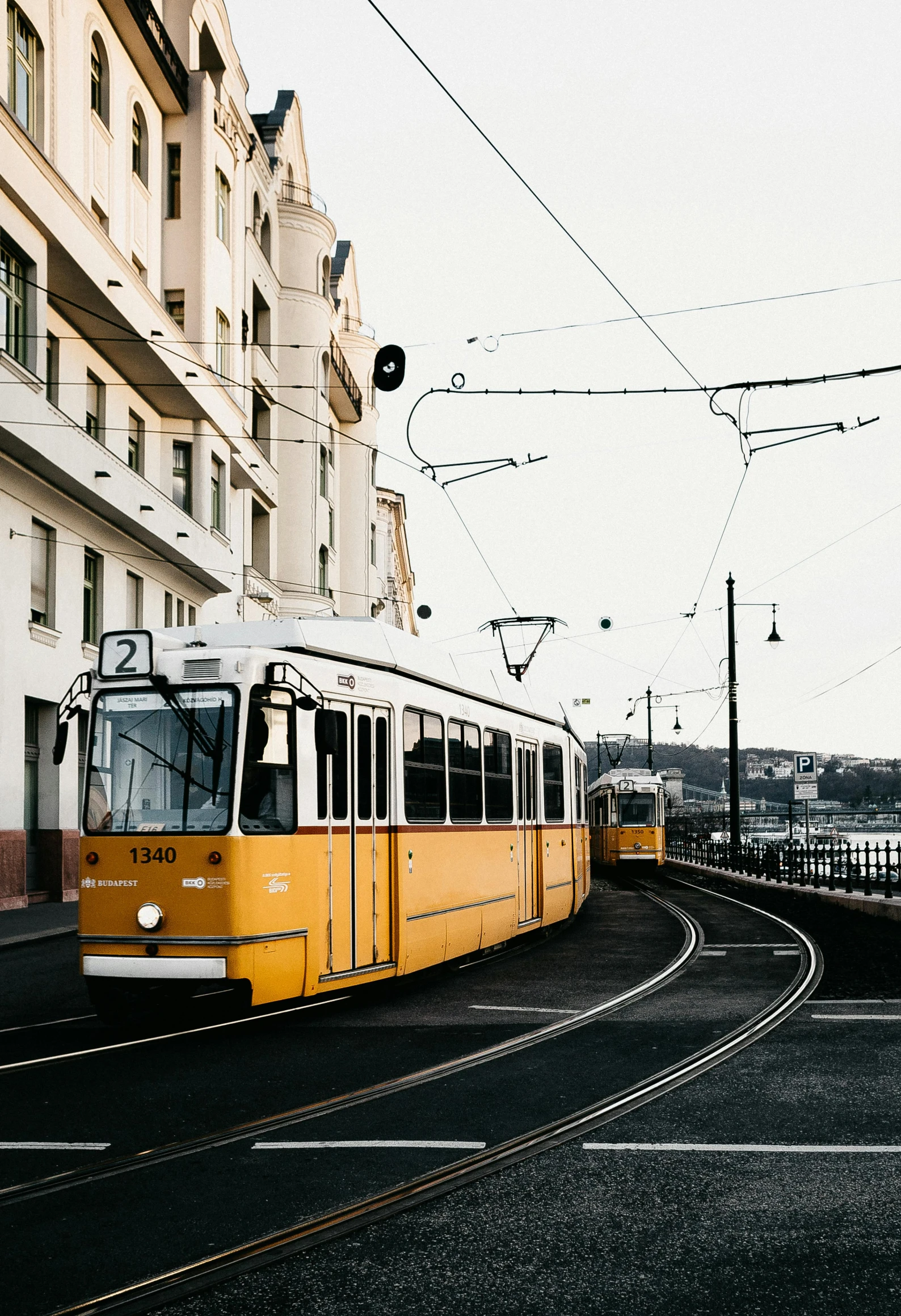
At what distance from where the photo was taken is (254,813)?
359 inches

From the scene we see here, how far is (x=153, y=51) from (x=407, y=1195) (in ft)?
92.7

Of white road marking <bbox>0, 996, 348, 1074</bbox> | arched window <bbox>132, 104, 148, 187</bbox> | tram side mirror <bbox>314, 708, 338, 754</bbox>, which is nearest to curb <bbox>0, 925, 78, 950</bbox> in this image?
white road marking <bbox>0, 996, 348, 1074</bbox>

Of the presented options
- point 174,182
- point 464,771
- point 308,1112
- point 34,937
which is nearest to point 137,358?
point 174,182

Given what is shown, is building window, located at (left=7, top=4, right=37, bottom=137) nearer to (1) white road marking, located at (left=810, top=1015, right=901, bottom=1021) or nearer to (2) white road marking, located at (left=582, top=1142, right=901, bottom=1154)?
(1) white road marking, located at (left=810, top=1015, right=901, bottom=1021)

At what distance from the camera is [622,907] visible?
76.5ft

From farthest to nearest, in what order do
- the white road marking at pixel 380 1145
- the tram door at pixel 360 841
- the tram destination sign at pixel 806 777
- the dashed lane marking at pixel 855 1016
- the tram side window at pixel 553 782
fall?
1. the tram destination sign at pixel 806 777
2. the tram side window at pixel 553 782
3. the tram door at pixel 360 841
4. the dashed lane marking at pixel 855 1016
5. the white road marking at pixel 380 1145

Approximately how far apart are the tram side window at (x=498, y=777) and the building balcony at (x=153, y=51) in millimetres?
19418

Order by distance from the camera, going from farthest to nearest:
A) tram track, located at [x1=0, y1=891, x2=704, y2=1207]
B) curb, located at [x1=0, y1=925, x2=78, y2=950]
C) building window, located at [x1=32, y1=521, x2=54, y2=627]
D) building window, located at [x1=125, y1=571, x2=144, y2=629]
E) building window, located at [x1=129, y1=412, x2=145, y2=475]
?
1. building window, located at [x1=129, y1=412, x2=145, y2=475]
2. building window, located at [x1=125, y1=571, x2=144, y2=629]
3. building window, located at [x1=32, y1=521, x2=54, y2=627]
4. curb, located at [x1=0, y1=925, x2=78, y2=950]
5. tram track, located at [x1=0, y1=891, x2=704, y2=1207]

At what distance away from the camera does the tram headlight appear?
348 inches

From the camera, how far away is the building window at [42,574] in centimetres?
2319

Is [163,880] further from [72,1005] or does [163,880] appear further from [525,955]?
[525,955]

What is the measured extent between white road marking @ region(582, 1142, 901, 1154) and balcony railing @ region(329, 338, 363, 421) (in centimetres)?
4053

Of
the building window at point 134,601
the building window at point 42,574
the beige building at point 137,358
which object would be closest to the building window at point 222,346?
the beige building at point 137,358

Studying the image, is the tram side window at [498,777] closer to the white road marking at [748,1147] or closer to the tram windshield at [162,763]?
the tram windshield at [162,763]
